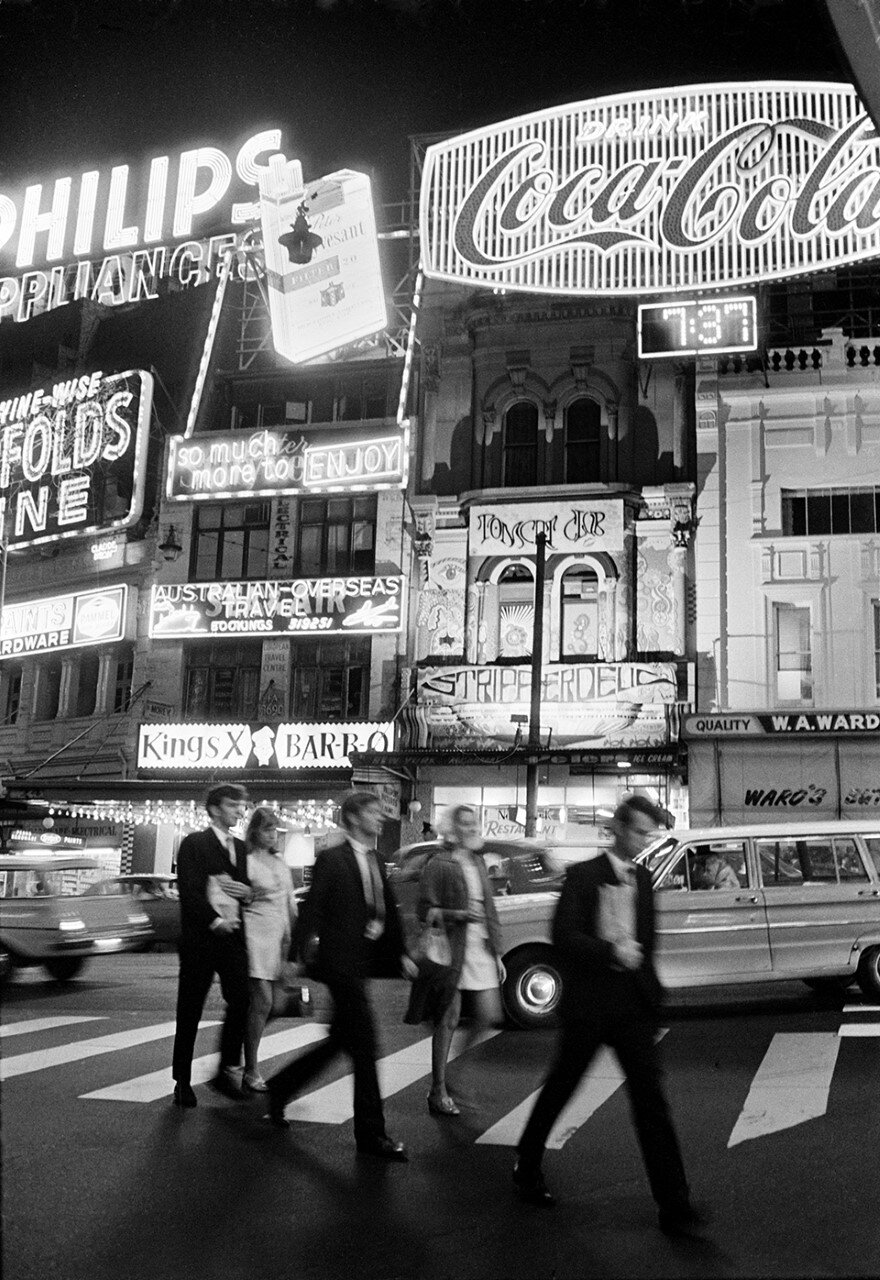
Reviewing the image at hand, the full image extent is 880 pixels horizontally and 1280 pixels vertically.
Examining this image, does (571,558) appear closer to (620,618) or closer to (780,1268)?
(620,618)

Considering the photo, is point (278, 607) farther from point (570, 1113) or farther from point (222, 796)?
point (570, 1113)

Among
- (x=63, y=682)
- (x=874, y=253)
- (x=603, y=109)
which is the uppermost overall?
(x=603, y=109)

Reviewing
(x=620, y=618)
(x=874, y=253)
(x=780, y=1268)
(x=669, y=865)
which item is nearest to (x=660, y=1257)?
(x=780, y=1268)

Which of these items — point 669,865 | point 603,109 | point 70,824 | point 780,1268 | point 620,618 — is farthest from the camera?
point 70,824

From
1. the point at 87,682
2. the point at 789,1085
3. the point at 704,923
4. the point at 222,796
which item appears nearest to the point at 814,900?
the point at 704,923

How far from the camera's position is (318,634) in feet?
101

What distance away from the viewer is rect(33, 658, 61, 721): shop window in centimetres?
3584

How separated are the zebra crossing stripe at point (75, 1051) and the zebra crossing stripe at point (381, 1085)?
220 centimetres

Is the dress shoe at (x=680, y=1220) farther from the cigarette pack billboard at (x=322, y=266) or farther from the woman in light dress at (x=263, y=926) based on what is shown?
the cigarette pack billboard at (x=322, y=266)

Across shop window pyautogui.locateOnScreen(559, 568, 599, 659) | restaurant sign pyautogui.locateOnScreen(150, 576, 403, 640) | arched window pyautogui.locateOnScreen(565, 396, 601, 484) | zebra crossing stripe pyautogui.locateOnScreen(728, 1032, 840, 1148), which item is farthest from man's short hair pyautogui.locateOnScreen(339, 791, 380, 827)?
arched window pyautogui.locateOnScreen(565, 396, 601, 484)

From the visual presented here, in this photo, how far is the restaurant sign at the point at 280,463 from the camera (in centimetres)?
3072

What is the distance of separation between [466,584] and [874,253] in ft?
37.5

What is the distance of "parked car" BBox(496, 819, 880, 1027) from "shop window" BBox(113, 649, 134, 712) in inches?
908

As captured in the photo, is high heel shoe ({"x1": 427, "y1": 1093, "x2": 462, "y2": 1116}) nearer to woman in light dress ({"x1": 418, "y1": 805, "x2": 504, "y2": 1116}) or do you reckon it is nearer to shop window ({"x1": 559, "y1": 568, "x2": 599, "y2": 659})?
woman in light dress ({"x1": 418, "y1": 805, "x2": 504, "y2": 1116})
